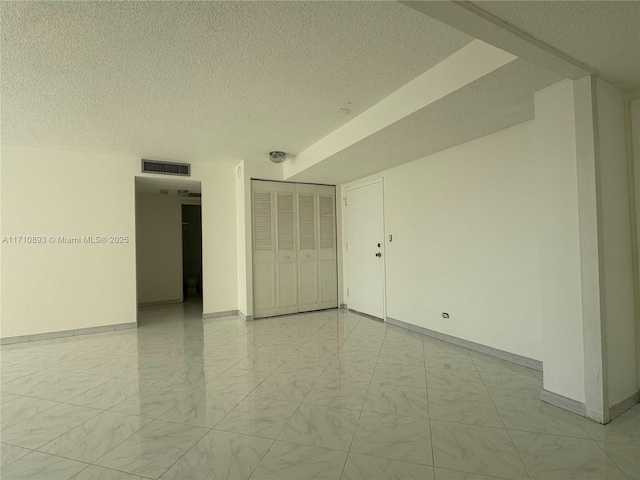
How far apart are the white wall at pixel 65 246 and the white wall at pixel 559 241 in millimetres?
5248

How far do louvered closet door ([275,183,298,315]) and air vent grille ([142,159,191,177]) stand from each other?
60.1 inches

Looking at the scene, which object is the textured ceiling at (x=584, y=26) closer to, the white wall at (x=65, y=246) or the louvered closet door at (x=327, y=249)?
the louvered closet door at (x=327, y=249)

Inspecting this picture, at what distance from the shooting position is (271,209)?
212 inches

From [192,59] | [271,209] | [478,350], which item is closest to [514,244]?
[478,350]

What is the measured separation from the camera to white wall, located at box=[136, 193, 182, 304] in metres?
6.75

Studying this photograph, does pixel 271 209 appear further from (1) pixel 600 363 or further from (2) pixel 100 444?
(1) pixel 600 363

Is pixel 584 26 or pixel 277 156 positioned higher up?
pixel 277 156

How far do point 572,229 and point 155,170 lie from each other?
531cm

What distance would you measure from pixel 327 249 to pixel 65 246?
404 centimetres

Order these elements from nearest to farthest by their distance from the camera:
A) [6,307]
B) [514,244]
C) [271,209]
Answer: [514,244] < [6,307] < [271,209]

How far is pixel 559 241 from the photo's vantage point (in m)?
2.25

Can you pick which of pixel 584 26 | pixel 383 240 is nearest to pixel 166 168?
pixel 383 240

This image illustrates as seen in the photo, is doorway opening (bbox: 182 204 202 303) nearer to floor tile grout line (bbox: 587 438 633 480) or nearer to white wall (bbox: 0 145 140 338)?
white wall (bbox: 0 145 140 338)

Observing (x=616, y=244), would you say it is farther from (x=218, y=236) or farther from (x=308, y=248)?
(x=218, y=236)
